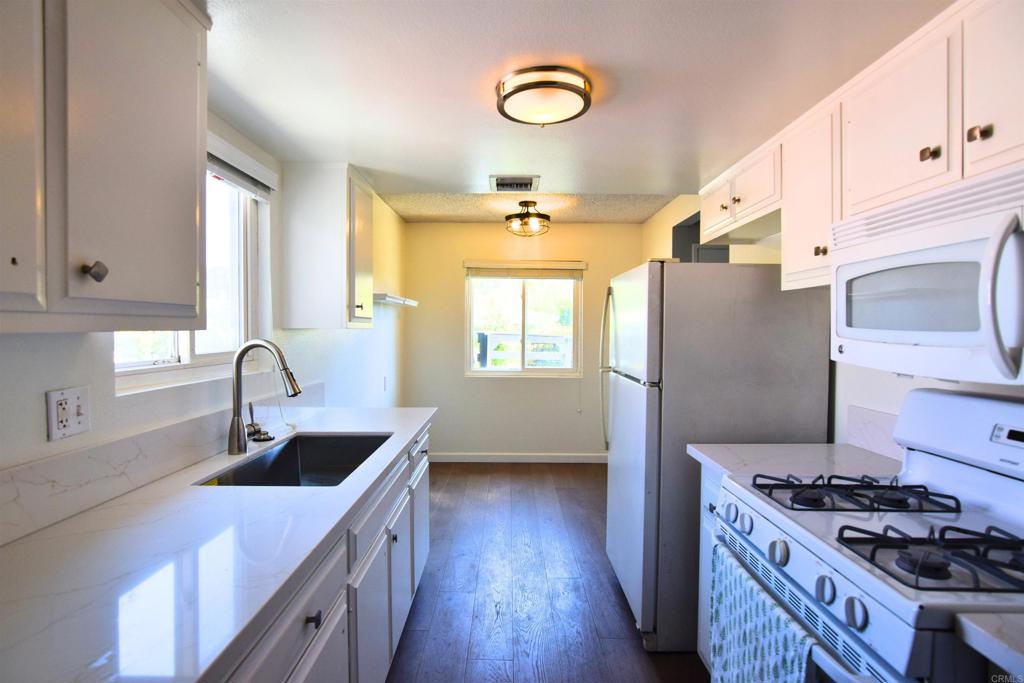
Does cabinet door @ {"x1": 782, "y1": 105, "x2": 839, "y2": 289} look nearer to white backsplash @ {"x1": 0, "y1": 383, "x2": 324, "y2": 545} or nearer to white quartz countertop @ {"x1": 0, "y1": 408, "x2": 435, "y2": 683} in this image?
white quartz countertop @ {"x1": 0, "y1": 408, "x2": 435, "y2": 683}

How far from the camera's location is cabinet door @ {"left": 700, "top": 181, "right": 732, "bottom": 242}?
2.34m

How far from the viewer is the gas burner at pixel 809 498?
1.21 metres

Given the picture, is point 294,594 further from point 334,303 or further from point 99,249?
point 334,303

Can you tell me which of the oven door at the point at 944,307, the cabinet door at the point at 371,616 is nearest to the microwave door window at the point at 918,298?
the oven door at the point at 944,307

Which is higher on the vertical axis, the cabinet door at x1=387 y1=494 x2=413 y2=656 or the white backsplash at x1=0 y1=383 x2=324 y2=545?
the white backsplash at x1=0 y1=383 x2=324 y2=545

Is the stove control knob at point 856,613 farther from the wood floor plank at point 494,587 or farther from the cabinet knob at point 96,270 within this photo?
the cabinet knob at point 96,270

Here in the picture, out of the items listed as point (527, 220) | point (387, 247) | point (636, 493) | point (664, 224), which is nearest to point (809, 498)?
point (636, 493)

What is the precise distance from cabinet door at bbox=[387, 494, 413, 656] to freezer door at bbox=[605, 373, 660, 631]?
1013 mm

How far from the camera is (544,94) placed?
1.52 metres

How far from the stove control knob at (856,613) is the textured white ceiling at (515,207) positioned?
3.16m

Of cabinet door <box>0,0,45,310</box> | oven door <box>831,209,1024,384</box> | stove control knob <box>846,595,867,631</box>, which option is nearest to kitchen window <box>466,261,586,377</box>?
oven door <box>831,209,1024,384</box>

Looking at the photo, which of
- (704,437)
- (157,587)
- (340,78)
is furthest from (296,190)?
(704,437)

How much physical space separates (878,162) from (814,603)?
1217mm

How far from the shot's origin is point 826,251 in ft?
5.17
